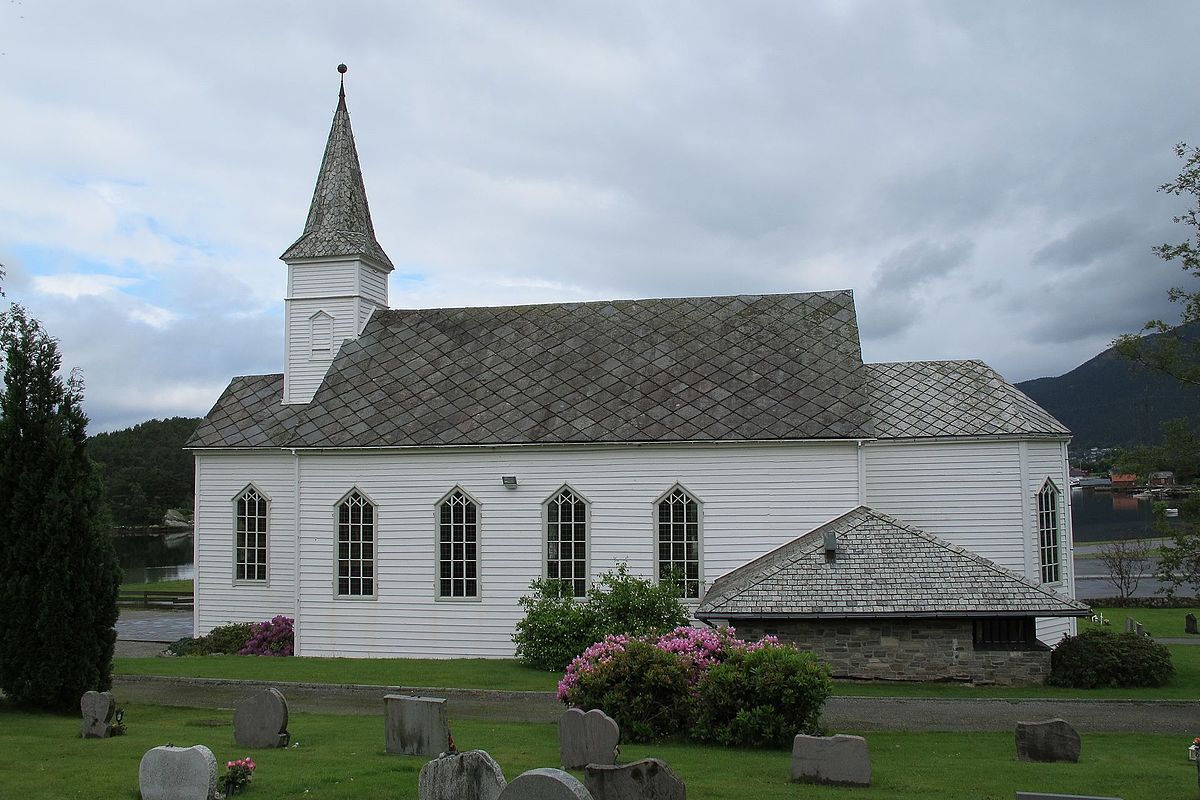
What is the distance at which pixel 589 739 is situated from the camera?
1220cm

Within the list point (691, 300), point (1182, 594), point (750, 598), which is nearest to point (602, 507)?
point (750, 598)

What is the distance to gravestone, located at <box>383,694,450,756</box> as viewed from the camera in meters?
12.8

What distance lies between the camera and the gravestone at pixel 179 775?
1032cm

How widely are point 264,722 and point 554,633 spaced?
938cm

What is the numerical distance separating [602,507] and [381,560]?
5.83 m

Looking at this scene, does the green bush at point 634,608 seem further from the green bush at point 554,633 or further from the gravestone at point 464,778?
the gravestone at point 464,778

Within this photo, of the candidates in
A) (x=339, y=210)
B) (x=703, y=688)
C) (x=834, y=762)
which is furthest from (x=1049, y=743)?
(x=339, y=210)

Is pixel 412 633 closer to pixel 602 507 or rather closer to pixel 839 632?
pixel 602 507

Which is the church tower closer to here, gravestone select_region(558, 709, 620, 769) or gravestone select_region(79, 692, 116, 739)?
gravestone select_region(79, 692, 116, 739)

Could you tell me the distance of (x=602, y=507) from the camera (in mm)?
24234

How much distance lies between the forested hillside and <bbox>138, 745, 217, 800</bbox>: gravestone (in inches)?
3756

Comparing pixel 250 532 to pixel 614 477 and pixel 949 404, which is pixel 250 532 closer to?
pixel 614 477

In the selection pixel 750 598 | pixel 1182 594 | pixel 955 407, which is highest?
pixel 955 407

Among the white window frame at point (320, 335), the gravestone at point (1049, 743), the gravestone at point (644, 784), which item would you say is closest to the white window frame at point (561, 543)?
the white window frame at point (320, 335)
